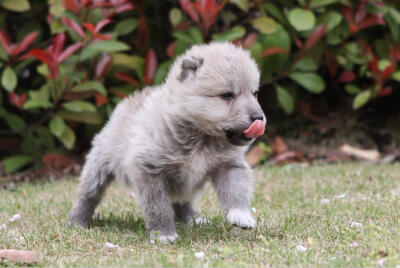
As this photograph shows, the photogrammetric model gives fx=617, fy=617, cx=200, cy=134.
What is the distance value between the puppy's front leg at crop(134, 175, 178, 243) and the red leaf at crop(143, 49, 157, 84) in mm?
2867

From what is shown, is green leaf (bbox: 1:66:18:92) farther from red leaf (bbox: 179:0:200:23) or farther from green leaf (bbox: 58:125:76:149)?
red leaf (bbox: 179:0:200:23)

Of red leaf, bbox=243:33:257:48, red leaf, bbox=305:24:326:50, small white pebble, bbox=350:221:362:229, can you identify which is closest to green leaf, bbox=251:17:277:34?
red leaf, bbox=243:33:257:48

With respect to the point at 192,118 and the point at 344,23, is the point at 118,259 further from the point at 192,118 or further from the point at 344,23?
the point at 344,23

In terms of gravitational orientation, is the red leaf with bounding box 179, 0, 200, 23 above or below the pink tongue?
below

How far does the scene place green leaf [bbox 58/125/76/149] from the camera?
6.59 meters

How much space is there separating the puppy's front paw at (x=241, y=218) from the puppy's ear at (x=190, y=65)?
93cm

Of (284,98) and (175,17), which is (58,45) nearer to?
(175,17)

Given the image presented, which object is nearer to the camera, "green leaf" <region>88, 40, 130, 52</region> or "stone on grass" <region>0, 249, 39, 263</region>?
"stone on grass" <region>0, 249, 39, 263</region>

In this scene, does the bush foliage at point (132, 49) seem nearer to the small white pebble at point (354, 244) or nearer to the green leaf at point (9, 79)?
the green leaf at point (9, 79)

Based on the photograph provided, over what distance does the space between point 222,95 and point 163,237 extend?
97 centimetres

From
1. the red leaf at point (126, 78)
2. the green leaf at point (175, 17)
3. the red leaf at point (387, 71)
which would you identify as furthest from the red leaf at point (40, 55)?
the red leaf at point (387, 71)

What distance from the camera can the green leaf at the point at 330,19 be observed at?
23.0 feet

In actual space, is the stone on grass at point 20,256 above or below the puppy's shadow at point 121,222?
above

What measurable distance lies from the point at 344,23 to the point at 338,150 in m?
1.56
